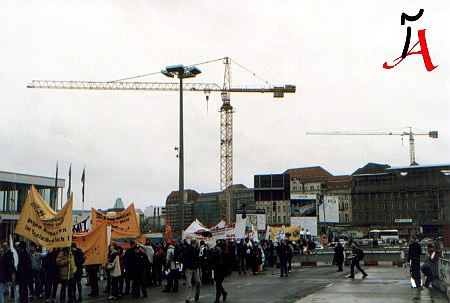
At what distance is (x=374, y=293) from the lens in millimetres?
18500

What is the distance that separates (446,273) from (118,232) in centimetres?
1302

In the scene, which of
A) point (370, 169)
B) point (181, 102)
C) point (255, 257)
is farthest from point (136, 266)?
point (370, 169)

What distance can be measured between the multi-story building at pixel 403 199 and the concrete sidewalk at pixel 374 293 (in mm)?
97884

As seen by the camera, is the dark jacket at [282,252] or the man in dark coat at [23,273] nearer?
the man in dark coat at [23,273]

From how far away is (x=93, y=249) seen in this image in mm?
19672

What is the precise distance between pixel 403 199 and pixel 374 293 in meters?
117

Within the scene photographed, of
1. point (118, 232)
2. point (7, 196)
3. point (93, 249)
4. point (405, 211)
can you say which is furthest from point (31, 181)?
point (405, 211)

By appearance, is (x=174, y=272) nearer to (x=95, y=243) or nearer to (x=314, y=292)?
(x=95, y=243)

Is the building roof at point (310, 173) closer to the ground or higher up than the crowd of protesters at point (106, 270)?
higher up

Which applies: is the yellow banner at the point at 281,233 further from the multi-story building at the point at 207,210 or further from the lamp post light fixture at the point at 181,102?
the multi-story building at the point at 207,210

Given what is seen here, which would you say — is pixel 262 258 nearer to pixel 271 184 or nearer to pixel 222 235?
pixel 222 235

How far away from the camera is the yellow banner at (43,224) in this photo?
16.4 meters

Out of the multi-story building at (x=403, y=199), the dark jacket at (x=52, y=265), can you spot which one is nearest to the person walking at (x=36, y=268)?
the dark jacket at (x=52, y=265)

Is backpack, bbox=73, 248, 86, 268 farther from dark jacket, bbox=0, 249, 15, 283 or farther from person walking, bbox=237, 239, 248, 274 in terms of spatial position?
person walking, bbox=237, 239, 248, 274
